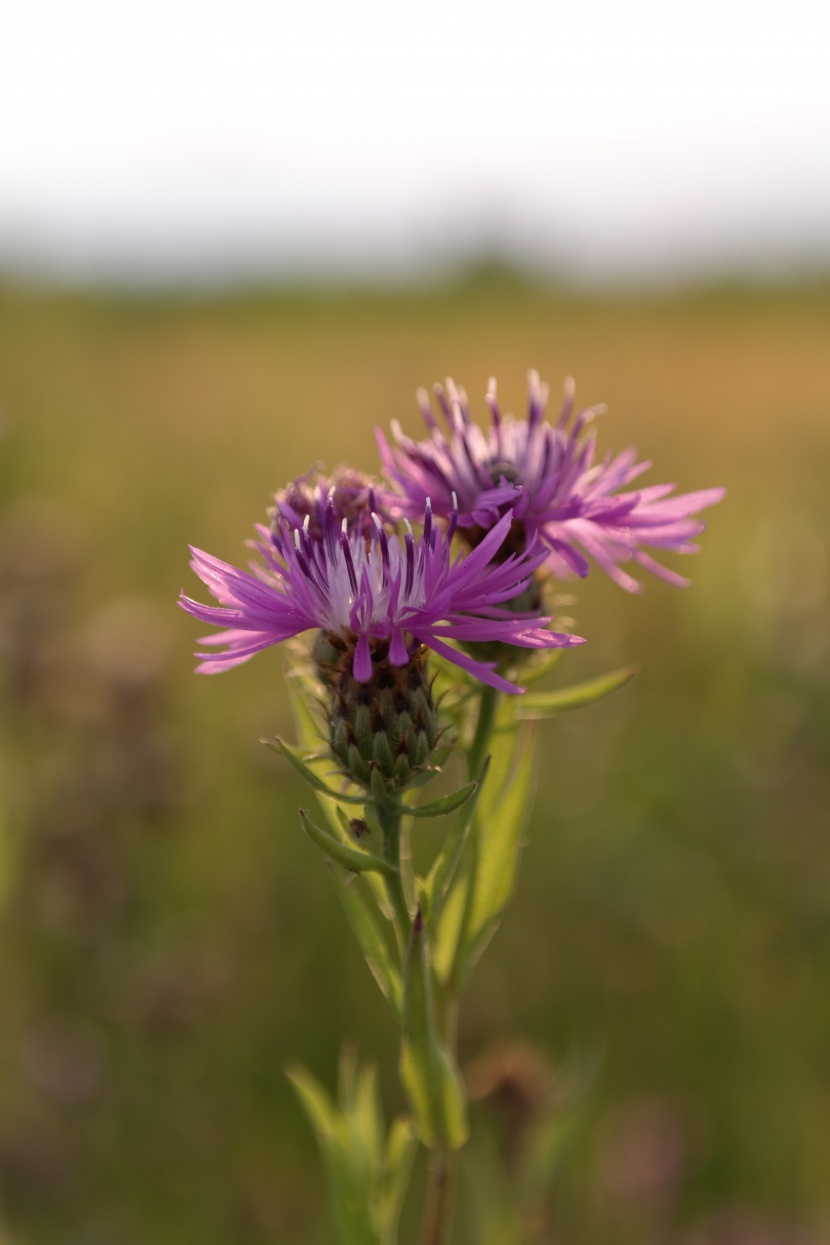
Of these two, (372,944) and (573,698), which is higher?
(573,698)

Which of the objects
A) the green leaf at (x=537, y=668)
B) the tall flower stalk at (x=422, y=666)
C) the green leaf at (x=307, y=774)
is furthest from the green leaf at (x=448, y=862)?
the green leaf at (x=537, y=668)

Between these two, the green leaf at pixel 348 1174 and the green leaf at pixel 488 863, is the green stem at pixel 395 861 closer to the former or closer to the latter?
the green leaf at pixel 488 863

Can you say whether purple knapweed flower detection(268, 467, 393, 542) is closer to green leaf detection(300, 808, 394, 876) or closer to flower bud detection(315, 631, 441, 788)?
flower bud detection(315, 631, 441, 788)

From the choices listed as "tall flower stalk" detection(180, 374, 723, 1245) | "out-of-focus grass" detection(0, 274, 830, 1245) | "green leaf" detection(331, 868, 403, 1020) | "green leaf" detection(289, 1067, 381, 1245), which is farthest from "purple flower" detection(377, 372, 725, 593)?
"out-of-focus grass" detection(0, 274, 830, 1245)

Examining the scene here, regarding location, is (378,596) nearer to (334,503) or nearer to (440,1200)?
(334,503)

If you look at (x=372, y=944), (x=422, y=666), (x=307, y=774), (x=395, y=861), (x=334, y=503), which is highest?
(x=334, y=503)

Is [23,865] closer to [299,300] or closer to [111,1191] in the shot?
[111,1191]

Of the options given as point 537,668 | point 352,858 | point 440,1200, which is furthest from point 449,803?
point 440,1200
